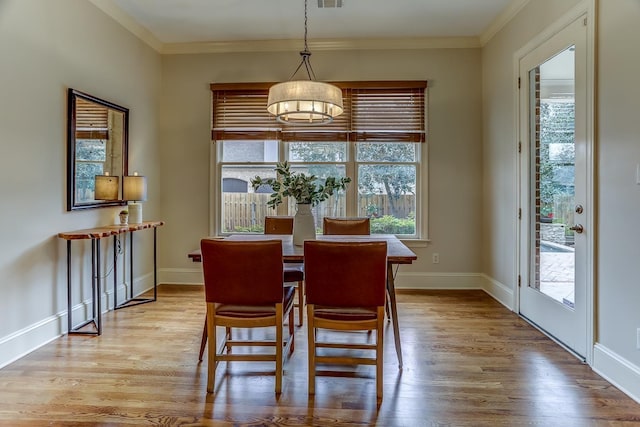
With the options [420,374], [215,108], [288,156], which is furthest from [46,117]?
[420,374]

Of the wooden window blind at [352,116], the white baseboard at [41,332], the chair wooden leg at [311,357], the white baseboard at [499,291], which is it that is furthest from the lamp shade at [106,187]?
the white baseboard at [499,291]

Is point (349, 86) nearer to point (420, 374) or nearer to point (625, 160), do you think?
point (625, 160)

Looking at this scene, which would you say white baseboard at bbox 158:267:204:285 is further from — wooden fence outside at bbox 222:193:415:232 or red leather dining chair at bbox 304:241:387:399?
red leather dining chair at bbox 304:241:387:399

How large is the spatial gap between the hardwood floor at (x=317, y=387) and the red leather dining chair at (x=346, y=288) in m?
0.20

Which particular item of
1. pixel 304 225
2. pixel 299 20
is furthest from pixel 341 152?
pixel 304 225

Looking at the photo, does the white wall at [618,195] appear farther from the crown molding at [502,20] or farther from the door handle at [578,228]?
the crown molding at [502,20]

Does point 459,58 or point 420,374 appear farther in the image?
point 459,58

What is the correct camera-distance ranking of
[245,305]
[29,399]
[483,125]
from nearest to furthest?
1. [29,399]
2. [245,305]
3. [483,125]

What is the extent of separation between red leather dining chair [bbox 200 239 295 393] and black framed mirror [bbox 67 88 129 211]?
1.71 metres

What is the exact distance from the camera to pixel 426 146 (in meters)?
4.32

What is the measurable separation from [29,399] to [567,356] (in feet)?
10.9

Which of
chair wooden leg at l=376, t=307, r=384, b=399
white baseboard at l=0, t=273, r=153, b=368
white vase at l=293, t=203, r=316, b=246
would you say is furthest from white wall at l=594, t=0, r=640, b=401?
white baseboard at l=0, t=273, r=153, b=368

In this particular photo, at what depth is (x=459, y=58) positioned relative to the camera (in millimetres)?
4289

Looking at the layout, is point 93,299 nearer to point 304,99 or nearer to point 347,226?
point 347,226
